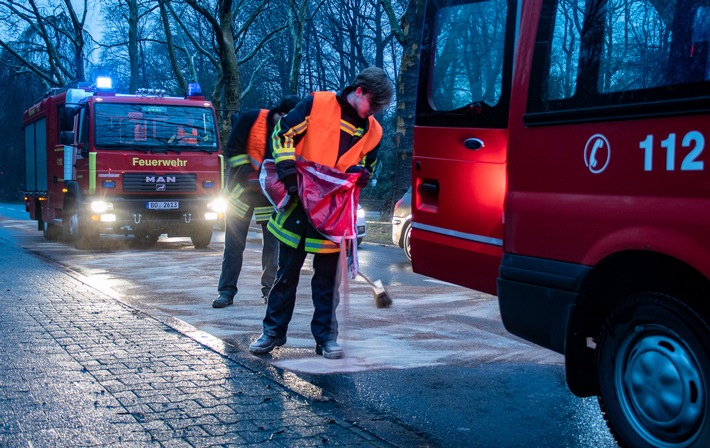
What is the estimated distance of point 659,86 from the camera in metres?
3.76

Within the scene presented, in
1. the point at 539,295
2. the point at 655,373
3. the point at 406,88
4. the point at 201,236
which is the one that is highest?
the point at 406,88

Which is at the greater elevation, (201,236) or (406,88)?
(406,88)

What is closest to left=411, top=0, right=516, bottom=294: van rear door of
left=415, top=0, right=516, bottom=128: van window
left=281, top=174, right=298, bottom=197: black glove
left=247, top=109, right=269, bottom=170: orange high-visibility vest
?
left=415, top=0, right=516, bottom=128: van window

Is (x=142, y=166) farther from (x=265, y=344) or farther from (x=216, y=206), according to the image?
(x=265, y=344)

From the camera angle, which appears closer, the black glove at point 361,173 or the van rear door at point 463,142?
the van rear door at point 463,142

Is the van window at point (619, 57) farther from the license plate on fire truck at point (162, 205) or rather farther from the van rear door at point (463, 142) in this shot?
the license plate on fire truck at point (162, 205)

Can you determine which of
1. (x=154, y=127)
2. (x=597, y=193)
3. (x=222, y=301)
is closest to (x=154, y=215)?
(x=154, y=127)

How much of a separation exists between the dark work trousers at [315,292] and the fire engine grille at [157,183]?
962 cm

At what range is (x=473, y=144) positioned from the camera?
5090 mm

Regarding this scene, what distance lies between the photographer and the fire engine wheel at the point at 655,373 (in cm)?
351

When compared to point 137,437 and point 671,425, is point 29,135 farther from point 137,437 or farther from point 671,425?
point 671,425

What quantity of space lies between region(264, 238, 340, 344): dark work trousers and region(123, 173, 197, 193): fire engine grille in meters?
9.62

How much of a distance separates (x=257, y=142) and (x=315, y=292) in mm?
2234

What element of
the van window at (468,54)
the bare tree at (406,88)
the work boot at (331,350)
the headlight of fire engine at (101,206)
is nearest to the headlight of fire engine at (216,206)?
the headlight of fire engine at (101,206)
